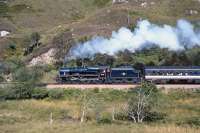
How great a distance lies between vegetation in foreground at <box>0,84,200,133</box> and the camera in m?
41.8

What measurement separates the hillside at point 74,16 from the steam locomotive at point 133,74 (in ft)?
79.2

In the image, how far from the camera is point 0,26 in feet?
453

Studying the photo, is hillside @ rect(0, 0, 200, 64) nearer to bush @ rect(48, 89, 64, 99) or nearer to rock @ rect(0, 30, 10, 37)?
rock @ rect(0, 30, 10, 37)

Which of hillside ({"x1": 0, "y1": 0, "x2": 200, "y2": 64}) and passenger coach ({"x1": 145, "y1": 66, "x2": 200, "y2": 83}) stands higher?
hillside ({"x1": 0, "y1": 0, "x2": 200, "y2": 64})

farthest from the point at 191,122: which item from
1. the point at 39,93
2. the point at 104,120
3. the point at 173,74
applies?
the point at 39,93

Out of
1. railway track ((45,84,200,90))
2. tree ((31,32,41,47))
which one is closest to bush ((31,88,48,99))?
railway track ((45,84,200,90))

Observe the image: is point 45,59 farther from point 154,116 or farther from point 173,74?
point 154,116

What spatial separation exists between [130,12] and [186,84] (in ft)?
159

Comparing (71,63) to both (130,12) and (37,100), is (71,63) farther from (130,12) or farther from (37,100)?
(130,12)

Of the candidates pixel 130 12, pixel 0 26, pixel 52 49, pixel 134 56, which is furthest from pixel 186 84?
pixel 0 26

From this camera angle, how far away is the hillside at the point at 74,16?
347ft

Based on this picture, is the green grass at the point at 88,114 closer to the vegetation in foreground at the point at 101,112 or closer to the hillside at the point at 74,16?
the vegetation in foreground at the point at 101,112

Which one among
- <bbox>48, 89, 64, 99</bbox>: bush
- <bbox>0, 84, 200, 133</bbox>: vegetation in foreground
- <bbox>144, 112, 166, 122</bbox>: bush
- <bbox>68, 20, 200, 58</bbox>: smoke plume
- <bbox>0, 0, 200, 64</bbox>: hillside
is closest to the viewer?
<bbox>0, 84, 200, 133</bbox>: vegetation in foreground

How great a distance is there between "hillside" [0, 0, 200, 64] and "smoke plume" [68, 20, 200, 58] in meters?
9.39
